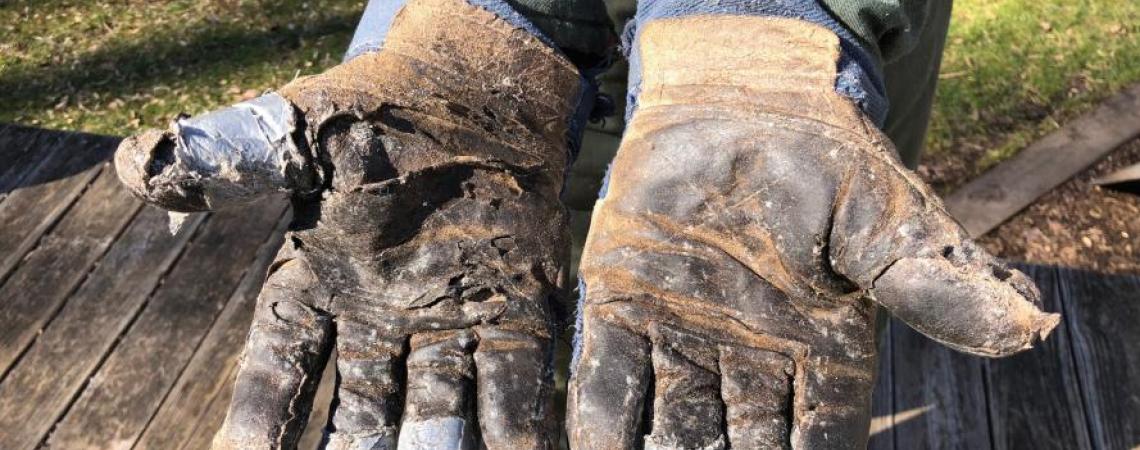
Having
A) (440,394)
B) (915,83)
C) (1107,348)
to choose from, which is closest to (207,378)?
(440,394)

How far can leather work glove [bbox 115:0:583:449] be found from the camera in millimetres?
1228

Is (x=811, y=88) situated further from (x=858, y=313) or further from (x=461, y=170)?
(x=461, y=170)

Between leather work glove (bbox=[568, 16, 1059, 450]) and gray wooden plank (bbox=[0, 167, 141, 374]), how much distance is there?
1831 mm

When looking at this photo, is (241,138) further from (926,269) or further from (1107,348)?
(1107,348)

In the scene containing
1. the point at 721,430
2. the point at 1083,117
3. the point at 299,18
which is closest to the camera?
the point at 721,430

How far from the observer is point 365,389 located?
125 cm

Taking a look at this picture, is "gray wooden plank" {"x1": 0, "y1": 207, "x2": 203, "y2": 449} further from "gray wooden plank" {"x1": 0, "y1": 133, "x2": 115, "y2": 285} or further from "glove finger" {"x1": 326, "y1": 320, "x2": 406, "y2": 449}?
"glove finger" {"x1": 326, "y1": 320, "x2": 406, "y2": 449}

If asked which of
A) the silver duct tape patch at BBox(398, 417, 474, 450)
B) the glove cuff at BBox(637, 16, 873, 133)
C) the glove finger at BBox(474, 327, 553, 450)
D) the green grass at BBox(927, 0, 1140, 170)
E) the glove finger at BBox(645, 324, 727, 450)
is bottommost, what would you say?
the green grass at BBox(927, 0, 1140, 170)

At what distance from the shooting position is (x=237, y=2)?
4.23 meters

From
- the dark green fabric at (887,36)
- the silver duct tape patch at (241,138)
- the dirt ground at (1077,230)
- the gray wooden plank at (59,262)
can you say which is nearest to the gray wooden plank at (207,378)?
the gray wooden plank at (59,262)

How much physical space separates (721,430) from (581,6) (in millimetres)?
735

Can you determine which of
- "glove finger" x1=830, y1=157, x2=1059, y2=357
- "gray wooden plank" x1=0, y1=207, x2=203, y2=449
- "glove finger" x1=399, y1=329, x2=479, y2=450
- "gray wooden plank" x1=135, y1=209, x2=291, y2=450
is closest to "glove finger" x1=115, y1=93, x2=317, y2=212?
"glove finger" x1=399, y1=329, x2=479, y2=450

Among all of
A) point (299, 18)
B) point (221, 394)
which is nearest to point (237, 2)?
point (299, 18)

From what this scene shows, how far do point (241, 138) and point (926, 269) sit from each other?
0.83m
